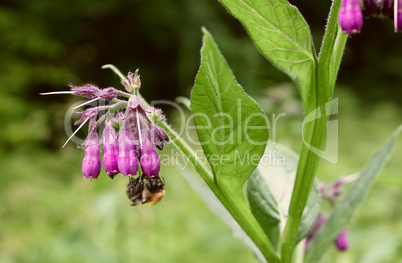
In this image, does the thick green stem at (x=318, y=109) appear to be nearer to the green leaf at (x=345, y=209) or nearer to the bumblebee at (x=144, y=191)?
the green leaf at (x=345, y=209)

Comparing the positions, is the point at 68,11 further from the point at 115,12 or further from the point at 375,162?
the point at 375,162

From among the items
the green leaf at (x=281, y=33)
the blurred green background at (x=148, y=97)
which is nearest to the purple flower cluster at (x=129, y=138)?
the green leaf at (x=281, y=33)

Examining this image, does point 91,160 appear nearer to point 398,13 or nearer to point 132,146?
point 132,146

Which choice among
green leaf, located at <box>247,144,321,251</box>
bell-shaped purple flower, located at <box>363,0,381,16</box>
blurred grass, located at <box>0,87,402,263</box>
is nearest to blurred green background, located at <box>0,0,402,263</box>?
blurred grass, located at <box>0,87,402,263</box>

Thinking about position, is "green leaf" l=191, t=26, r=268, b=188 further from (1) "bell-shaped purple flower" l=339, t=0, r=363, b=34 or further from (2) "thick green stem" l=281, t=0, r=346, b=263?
(1) "bell-shaped purple flower" l=339, t=0, r=363, b=34

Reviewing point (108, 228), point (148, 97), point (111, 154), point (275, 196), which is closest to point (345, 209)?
point (275, 196)

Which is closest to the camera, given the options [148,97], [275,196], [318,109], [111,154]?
[318,109]
